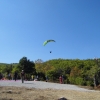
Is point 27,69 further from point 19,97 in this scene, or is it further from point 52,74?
point 19,97

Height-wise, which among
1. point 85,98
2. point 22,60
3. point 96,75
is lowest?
point 85,98

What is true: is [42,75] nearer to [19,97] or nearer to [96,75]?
[96,75]

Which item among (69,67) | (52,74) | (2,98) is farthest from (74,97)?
(69,67)

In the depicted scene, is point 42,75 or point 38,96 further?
point 42,75

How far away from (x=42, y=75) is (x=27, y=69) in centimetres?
507

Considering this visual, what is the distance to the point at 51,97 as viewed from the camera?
18.6m

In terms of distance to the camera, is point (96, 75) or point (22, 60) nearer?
point (96, 75)

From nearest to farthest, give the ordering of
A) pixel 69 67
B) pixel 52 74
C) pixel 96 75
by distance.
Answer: pixel 96 75 < pixel 52 74 < pixel 69 67

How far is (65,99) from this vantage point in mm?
18047

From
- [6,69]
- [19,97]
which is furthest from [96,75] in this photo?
[6,69]

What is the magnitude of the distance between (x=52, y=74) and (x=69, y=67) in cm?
3273

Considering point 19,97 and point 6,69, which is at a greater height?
point 6,69

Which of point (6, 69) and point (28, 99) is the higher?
point (6, 69)

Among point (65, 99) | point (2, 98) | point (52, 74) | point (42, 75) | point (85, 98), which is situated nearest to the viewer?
point (2, 98)
